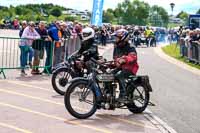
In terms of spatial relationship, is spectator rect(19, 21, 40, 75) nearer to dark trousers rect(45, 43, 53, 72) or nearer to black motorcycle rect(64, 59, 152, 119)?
dark trousers rect(45, 43, 53, 72)

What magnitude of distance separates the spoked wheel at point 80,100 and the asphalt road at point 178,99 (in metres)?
1.53

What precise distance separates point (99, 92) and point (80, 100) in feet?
1.33

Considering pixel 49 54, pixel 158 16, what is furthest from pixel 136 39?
pixel 49 54

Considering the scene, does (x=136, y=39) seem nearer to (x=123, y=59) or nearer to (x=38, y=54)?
(x=38, y=54)

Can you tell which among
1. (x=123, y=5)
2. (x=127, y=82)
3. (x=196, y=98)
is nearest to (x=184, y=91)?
(x=196, y=98)

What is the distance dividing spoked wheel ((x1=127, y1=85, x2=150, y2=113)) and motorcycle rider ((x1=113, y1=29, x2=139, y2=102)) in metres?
0.27

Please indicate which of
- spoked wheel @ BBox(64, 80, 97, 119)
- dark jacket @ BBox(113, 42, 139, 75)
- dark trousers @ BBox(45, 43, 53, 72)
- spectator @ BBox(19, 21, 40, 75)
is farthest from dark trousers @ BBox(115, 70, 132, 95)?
dark trousers @ BBox(45, 43, 53, 72)

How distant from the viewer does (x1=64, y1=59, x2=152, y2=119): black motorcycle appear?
380 inches

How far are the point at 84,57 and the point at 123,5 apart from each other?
64246 millimetres

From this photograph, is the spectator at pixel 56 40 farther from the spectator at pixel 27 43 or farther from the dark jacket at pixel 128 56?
the dark jacket at pixel 128 56

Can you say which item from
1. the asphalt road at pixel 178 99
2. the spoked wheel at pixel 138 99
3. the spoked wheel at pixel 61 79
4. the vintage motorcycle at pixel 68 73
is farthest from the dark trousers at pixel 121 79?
the spoked wheel at pixel 61 79

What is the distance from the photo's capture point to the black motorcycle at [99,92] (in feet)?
31.6

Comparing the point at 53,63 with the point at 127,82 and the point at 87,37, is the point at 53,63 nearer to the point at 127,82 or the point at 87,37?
the point at 87,37

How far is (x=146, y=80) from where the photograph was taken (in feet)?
34.6
